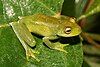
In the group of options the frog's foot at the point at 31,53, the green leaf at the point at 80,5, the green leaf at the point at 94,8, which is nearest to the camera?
the green leaf at the point at 94,8

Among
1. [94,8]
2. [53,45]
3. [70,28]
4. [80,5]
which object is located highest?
[94,8]

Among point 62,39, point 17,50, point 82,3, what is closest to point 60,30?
point 62,39

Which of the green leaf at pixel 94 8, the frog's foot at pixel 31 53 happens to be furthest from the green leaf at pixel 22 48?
the green leaf at pixel 94 8

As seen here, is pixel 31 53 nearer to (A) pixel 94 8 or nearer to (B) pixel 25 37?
(B) pixel 25 37

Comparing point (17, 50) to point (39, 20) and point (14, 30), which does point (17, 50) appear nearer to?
point (14, 30)

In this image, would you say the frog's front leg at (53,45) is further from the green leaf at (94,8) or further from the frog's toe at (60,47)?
the green leaf at (94,8)

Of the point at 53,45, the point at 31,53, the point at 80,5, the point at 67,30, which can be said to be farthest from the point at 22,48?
the point at 80,5

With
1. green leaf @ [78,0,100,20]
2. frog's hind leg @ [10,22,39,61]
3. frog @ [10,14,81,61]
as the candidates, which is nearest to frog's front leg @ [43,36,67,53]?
frog @ [10,14,81,61]
